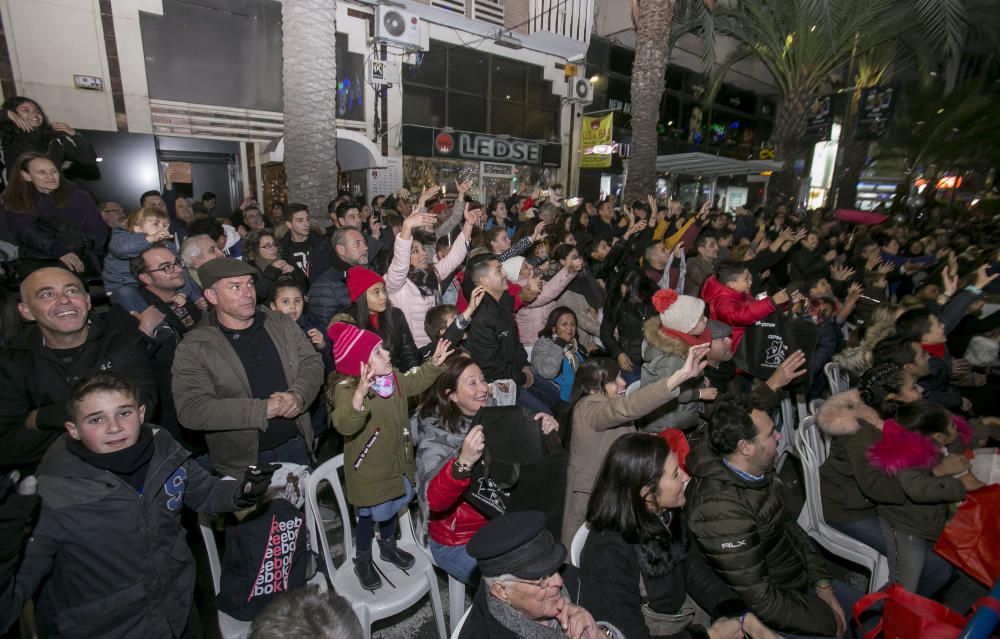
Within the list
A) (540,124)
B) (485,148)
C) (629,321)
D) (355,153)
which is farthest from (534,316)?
(540,124)

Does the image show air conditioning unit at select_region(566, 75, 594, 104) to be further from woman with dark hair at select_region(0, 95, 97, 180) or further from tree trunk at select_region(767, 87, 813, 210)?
woman with dark hair at select_region(0, 95, 97, 180)

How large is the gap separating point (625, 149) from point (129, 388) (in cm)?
2080

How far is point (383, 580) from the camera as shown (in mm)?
2881

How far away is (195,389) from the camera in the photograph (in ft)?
9.48

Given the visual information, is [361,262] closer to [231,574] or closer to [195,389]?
[195,389]

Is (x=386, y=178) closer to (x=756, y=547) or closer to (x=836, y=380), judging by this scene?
(x=836, y=380)

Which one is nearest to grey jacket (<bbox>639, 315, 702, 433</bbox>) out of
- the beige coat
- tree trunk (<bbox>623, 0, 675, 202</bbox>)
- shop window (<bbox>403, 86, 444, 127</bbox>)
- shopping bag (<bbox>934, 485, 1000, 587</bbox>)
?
the beige coat

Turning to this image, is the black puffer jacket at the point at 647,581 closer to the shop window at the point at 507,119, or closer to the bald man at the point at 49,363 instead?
the bald man at the point at 49,363

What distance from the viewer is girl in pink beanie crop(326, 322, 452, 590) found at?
2867 millimetres

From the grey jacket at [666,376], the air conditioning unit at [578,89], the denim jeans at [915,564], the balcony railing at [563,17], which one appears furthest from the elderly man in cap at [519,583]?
the air conditioning unit at [578,89]

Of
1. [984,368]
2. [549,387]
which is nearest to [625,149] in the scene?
[984,368]

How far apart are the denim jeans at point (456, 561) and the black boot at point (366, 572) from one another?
36 cm

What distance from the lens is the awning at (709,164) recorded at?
1594 cm

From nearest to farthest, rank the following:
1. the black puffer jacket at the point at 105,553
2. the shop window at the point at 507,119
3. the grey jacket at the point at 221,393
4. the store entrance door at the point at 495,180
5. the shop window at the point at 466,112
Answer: the black puffer jacket at the point at 105,553 < the grey jacket at the point at 221,393 < the shop window at the point at 466,112 < the store entrance door at the point at 495,180 < the shop window at the point at 507,119
